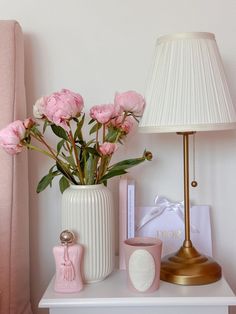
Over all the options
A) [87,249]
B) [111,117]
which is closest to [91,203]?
[87,249]

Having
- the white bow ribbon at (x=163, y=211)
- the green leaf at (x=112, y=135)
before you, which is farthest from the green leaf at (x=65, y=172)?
the white bow ribbon at (x=163, y=211)

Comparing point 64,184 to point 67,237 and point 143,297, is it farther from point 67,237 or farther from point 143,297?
point 143,297

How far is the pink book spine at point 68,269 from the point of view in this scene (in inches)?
44.4

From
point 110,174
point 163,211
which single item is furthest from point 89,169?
point 163,211

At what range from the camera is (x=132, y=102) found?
1.16m

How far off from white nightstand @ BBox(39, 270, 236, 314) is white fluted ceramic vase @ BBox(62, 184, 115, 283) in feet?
0.18

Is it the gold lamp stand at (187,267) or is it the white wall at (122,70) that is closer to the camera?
the gold lamp stand at (187,267)

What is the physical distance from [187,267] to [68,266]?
0.98 feet

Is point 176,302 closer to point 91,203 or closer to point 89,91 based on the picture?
point 91,203

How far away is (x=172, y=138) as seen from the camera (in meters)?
1.43

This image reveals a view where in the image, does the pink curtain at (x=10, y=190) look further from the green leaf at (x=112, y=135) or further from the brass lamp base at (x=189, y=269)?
the brass lamp base at (x=189, y=269)

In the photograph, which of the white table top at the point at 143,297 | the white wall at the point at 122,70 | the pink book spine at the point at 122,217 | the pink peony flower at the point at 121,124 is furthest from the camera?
the white wall at the point at 122,70

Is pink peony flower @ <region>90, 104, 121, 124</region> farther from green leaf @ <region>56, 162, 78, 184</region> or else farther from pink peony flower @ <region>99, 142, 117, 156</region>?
green leaf @ <region>56, 162, 78, 184</region>

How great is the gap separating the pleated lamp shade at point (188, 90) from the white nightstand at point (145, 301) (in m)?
0.39
